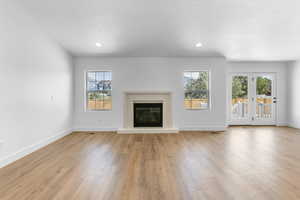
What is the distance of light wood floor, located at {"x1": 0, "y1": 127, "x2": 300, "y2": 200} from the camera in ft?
6.56

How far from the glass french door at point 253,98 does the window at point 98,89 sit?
4.64m

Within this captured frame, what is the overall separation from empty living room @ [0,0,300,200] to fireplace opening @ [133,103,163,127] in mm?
34

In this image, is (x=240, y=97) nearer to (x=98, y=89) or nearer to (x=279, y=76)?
(x=279, y=76)

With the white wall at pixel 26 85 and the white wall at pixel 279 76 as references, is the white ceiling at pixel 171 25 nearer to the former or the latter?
the white wall at pixel 26 85

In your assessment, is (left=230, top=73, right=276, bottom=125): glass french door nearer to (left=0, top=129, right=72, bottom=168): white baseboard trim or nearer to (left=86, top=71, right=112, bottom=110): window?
(left=86, top=71, right=112, bottom=110): window

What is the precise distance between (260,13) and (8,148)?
207 inches

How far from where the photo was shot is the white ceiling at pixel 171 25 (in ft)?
10.9

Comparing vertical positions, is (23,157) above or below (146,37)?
below

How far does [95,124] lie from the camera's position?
229 inches

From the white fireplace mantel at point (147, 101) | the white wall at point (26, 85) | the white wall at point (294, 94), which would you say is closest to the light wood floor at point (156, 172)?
the white wall at point (26, 85)

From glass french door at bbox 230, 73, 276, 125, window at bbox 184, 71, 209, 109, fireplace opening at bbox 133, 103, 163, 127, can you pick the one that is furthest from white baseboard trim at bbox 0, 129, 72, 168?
glass french door at bbox 230, 73, 276, 125

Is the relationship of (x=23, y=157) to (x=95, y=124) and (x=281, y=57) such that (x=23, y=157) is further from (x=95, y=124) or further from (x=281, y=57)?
(x=281, y=57)

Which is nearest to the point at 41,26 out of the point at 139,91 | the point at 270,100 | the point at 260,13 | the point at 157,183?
the point at 139,91

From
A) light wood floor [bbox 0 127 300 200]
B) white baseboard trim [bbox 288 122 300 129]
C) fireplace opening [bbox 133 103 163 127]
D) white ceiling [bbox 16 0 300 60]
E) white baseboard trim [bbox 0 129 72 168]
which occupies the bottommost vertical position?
light wood floor [bbox 0 127 300 200]
